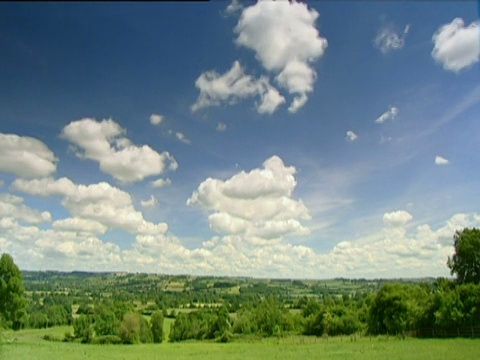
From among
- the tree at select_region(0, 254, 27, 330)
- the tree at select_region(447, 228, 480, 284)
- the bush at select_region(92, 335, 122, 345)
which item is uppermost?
the tree at select_region(447, 228, 480, 284)

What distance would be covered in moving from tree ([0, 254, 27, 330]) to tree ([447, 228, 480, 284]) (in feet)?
178

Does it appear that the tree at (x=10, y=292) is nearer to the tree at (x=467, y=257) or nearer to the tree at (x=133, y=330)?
the tree at (x=133, y=330)

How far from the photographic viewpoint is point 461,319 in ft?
166

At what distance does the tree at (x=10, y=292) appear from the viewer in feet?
173

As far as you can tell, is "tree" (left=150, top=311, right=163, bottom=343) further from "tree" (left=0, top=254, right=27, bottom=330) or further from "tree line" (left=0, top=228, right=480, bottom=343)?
"tree" (left=0, top=254, right=27, bottom=330)

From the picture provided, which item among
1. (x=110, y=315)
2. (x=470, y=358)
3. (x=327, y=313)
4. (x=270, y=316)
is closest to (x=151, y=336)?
(x=110, y=315)

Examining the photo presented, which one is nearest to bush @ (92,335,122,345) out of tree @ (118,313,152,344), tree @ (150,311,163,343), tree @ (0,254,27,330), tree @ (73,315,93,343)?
tree @ (118,313,152,344)

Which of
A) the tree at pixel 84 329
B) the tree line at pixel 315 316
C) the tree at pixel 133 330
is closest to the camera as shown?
the tree line at pixel 315 316

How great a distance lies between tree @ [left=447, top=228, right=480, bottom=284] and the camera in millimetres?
54969

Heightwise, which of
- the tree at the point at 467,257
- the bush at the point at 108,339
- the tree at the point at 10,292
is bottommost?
the bush at the point at 108,339

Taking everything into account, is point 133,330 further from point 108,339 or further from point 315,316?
point 315,316

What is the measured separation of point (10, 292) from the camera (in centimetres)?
5303

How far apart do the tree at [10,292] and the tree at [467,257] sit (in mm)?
54393

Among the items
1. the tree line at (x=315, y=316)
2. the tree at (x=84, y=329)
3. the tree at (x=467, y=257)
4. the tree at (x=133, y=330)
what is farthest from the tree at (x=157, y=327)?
the tree at (x=467, y=257)
